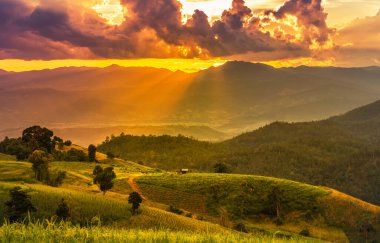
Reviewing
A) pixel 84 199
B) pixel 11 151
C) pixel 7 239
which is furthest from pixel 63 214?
pixel 11 151

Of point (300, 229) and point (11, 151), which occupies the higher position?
point (11, 151)

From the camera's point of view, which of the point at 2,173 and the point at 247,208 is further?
the point at 247,208

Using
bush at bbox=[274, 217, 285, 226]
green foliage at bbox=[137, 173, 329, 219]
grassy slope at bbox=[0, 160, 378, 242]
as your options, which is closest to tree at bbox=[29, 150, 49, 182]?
grassy slope at bbox=[0, 160, 378, 242]

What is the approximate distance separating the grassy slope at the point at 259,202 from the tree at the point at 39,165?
32679 millimetres

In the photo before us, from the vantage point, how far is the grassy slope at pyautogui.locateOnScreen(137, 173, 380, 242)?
120m

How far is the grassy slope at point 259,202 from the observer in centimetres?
11956

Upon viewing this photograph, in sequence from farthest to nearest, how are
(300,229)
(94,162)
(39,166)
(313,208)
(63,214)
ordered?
(94,162) → (313,208) → (300,229) → (39,166) → (63,214)

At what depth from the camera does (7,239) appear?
1077 cm

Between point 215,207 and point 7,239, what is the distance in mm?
116148

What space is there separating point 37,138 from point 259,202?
73126 mm

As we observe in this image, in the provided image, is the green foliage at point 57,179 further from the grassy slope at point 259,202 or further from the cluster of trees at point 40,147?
the cluster of trees at point 40,147

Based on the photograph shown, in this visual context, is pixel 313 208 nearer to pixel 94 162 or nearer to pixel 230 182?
pixel 230 182

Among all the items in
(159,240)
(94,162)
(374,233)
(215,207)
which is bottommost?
(374,233)

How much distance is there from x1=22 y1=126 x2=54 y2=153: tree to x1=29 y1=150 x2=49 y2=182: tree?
47.4m
